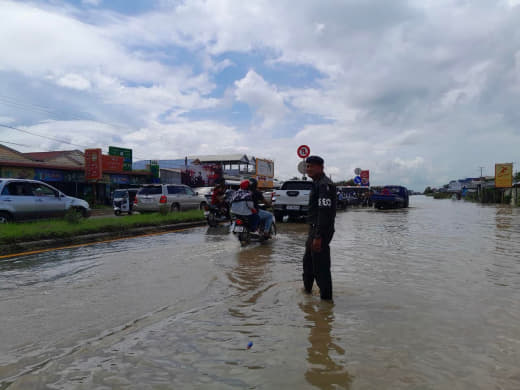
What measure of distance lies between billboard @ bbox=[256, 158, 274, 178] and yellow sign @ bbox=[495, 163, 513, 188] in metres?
29.3

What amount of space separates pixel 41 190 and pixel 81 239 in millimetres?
3539

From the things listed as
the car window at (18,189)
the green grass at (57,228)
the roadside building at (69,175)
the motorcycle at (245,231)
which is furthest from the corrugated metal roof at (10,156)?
the motorcycle at (245,231)

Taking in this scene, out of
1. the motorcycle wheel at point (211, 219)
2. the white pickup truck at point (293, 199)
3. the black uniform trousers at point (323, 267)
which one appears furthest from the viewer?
the white pickup truck at point (293, 199)

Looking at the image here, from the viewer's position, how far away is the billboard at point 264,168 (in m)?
57.1

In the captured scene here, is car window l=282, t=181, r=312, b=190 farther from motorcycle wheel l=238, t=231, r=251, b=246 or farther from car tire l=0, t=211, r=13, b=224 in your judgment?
car tire l=0, t=211, r=13, b=224

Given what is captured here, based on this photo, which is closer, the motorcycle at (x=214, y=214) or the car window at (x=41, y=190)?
the car window at (x=41, y=190)

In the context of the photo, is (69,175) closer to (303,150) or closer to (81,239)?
(303,150)

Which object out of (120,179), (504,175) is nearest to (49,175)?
(120,179)

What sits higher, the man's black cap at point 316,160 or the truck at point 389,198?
the man's black cap at point 316,160

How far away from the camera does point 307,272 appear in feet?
17.0

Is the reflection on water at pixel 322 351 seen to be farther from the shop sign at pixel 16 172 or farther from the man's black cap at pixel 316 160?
the shop sign at pixel 16 172

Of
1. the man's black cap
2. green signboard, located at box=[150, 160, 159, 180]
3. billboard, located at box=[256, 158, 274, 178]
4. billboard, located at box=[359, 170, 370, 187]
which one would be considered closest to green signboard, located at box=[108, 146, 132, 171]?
green signboard, located at box=[150, 160, 159, 180]

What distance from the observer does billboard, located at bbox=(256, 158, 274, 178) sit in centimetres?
5712

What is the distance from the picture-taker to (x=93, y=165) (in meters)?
31.3
